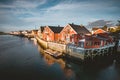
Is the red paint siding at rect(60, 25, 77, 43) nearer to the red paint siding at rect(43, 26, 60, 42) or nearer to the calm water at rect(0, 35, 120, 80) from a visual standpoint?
the red paint siding at rect(43, 26, 60, 42)

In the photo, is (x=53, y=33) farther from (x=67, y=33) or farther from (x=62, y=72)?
(x=62, y=72)

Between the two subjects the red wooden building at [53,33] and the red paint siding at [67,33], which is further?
the red wooden building at [53,33]

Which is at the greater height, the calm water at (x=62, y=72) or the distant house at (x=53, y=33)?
the distant house at (x=53, y=33)

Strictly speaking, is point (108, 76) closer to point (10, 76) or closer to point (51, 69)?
point (51, 69)

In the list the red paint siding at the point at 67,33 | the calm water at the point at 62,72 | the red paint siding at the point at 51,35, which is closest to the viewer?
the calm water at the point at 62,72

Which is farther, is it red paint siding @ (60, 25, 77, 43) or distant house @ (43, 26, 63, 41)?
distant house @ (43, 26, 63, 41)

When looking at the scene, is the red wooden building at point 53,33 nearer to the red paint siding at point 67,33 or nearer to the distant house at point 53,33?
the distant house at point 53,33

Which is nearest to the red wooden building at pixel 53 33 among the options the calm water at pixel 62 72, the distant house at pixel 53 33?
the distant house at pixel 53 33

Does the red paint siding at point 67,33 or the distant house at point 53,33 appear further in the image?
the distant house at point 53,33

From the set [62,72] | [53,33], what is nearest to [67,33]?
[53,33]

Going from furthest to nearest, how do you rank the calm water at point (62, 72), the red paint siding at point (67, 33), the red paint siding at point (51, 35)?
1. the red paint siding at point (51, 35)
2. the red paint siding at point (67, 33)
3. the calm water at point (62, 72)

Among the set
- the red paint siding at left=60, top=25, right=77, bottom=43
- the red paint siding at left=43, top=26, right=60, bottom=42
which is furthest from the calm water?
the red paint siding at left=43, top=26, right=60, bottom=42

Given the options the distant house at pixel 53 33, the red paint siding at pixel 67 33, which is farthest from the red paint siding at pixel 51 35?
the red paint siding at pixel 67 33

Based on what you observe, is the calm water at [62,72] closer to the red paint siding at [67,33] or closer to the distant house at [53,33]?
the red paint siding at [67,33]
